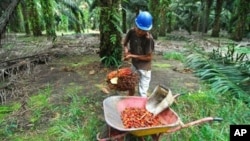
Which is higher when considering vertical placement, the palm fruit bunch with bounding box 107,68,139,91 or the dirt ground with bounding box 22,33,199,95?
the palm fruit bunch with bounding box 107,68,139,91

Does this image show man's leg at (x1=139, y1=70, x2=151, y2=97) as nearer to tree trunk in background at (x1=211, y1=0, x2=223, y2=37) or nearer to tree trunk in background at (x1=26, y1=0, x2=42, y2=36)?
tree trunk in background at (x1=26, y1=0, x2=42, y2=36)

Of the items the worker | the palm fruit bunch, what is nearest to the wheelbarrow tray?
the palm fruit bunch

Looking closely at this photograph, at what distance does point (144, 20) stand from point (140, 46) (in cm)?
56

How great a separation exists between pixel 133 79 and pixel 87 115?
3.09ft

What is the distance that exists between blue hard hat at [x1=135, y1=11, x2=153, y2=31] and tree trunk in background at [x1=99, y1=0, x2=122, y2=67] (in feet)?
7.33

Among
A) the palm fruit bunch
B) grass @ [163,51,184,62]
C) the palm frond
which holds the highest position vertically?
the palm fruit bunch

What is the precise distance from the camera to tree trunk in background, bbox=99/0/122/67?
683 cm

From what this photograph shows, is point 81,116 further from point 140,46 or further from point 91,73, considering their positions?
point 91,73

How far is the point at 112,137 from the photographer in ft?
11.6

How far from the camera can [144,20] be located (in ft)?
14.5

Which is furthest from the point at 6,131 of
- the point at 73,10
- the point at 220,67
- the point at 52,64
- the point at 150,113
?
the point at 73,10

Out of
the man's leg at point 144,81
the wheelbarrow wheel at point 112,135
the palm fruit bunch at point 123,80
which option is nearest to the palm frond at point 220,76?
the man's leg at point 144,81

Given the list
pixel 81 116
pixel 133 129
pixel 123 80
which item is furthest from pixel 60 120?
pixel 133 129

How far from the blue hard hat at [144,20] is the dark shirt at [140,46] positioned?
308mm
